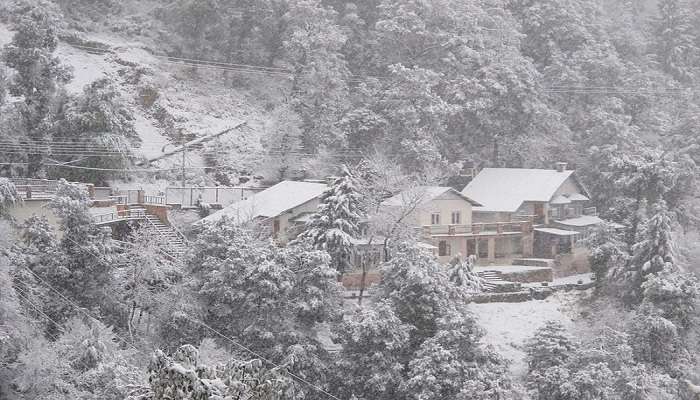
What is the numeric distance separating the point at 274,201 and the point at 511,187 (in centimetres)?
1434

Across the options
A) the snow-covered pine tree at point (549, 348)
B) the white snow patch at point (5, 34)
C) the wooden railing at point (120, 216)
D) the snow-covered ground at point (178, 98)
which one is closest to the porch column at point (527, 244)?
the snow-covered pine tree at point (549, 348)

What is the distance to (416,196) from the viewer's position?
39.5 m

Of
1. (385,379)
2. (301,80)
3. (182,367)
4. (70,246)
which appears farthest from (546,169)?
(182,367)

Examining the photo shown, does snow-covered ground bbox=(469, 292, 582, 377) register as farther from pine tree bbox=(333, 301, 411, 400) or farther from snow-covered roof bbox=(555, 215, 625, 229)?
pine tree bbox=(333, 301, 411, 400)

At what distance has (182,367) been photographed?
12.1 m

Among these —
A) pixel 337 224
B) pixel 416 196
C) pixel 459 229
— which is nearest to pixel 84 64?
pixel 337 224

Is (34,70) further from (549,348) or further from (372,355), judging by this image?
(549,348)

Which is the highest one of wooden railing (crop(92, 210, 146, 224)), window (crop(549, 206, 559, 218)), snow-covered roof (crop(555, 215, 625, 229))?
window (crop(549, 206, 559, 218))

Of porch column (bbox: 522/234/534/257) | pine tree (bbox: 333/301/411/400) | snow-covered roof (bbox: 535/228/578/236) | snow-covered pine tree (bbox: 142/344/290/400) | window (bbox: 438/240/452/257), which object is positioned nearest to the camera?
snow-covered pine tree (bbox: 142/344/290/400)

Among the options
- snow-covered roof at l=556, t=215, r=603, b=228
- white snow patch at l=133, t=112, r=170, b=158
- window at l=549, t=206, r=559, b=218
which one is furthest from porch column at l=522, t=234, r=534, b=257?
white snow patch at l=133, t=112, r=170, b=158

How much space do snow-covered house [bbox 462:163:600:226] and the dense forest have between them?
6.76 feet

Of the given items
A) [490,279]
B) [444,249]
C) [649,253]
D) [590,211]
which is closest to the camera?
[649,253]

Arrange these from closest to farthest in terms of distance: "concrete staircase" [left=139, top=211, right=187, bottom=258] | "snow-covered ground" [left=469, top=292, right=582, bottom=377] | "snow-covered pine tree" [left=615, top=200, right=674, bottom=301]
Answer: "concrete staircase" [left=139, top=211, right=187, bottom=258], "snow-covered ground" [left=469, top=292, right=582, bottom=377], "snow-covered pine tree" [left=615, top=200, right=674, bottom=301]

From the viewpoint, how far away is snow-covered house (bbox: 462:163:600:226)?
4591 centimetres
